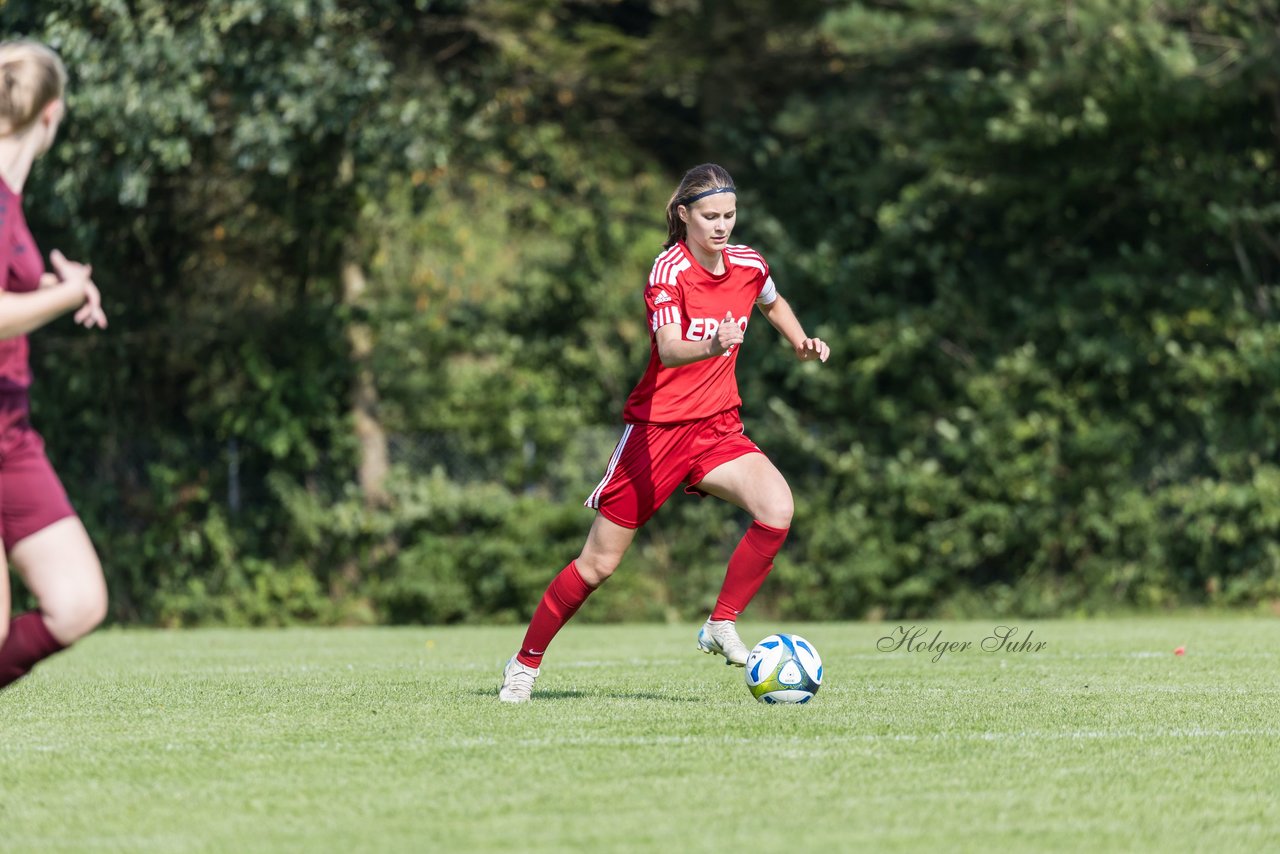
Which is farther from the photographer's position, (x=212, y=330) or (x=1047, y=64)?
(x=212, y=330)

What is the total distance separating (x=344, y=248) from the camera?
1784 cm

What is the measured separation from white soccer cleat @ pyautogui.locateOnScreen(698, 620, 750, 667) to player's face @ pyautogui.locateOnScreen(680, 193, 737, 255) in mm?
1577

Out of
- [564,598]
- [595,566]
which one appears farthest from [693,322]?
[564,598]

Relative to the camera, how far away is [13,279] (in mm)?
4812

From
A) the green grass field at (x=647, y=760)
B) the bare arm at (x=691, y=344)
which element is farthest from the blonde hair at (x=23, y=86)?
the bare arm at (x=691, y=344)

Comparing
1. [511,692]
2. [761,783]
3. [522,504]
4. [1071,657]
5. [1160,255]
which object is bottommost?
[522,504]

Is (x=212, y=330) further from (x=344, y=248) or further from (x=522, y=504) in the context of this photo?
(x=522, y=504)

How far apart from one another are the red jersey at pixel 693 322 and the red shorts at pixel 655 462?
6 cm

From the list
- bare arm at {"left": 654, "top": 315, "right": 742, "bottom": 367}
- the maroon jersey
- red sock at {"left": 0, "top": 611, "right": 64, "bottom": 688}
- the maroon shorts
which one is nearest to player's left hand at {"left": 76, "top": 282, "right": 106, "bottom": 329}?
the maroon jersey

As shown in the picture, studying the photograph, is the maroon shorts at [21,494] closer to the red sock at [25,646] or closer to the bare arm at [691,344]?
the red sock at [25,646]

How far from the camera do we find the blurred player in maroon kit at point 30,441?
474 centimetres

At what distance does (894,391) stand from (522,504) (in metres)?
3.82

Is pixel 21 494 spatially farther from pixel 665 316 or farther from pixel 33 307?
pixel 665 316

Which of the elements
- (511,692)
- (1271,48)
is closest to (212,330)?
(1271,48)
